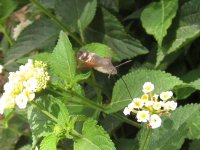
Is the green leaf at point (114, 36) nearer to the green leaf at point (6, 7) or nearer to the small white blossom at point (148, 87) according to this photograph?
the green leaf at point (6, 7)

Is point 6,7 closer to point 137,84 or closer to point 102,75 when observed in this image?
point 102,75

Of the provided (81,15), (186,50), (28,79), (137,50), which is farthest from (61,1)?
(28,79)

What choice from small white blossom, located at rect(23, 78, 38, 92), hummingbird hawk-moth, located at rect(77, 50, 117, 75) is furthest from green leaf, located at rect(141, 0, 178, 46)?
small white blossom, located at rect(23, 78, 38, 92)

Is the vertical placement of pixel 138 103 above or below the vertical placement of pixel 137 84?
below

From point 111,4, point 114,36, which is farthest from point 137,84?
point 111,4

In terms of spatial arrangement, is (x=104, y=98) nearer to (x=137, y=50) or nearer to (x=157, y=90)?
(x=137, y=50)
